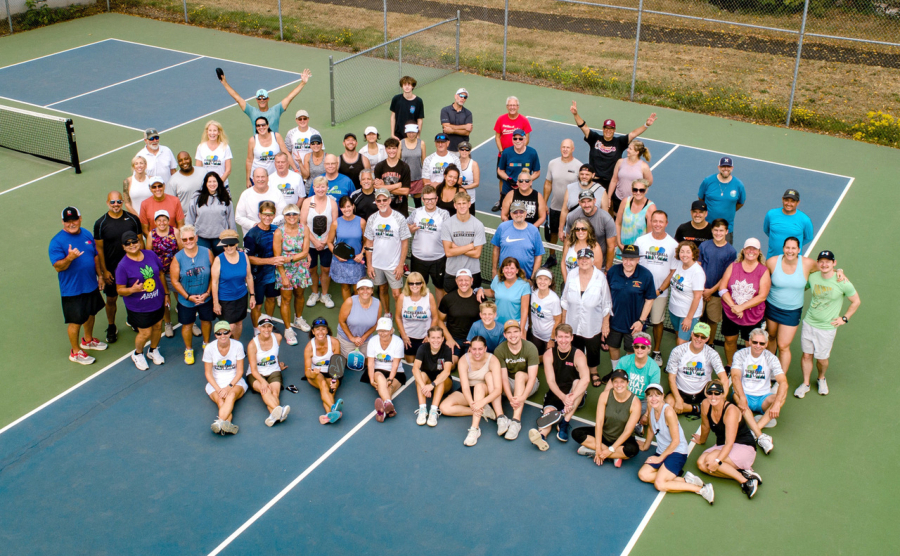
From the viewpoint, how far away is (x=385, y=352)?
10.4 m

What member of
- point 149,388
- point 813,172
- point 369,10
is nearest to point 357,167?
point 149,388

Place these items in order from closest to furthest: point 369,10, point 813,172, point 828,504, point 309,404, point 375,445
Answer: point 828,504 < point 375,445 < point 309,404 < point 813,172 < point 369,10

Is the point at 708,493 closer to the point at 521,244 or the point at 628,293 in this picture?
the point at 628,293

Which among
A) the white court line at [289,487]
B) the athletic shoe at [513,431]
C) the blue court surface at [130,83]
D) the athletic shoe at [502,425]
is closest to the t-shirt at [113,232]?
the white court line at [289,487]

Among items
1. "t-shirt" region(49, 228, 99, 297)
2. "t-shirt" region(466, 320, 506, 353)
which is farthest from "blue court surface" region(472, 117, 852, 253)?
"t-shirt" region(49, 228, 99, 297)

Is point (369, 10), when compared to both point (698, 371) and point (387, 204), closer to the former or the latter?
point (387, 204)

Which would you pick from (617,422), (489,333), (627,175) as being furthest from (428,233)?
(617,422)

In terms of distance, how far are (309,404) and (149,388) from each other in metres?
2.12

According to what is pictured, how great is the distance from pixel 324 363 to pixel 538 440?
9.44ft

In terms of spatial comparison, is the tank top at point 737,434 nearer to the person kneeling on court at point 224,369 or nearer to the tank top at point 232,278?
the person kneeling on court at point 224,369

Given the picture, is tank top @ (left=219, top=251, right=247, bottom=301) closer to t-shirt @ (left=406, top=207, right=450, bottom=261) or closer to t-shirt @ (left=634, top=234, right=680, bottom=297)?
t-shirt @ (left=406, top=207, right=450, bottom=261)

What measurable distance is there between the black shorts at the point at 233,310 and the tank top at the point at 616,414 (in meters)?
4.89

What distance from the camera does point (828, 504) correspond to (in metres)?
8.77

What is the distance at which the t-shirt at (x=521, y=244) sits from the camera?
10883mm
